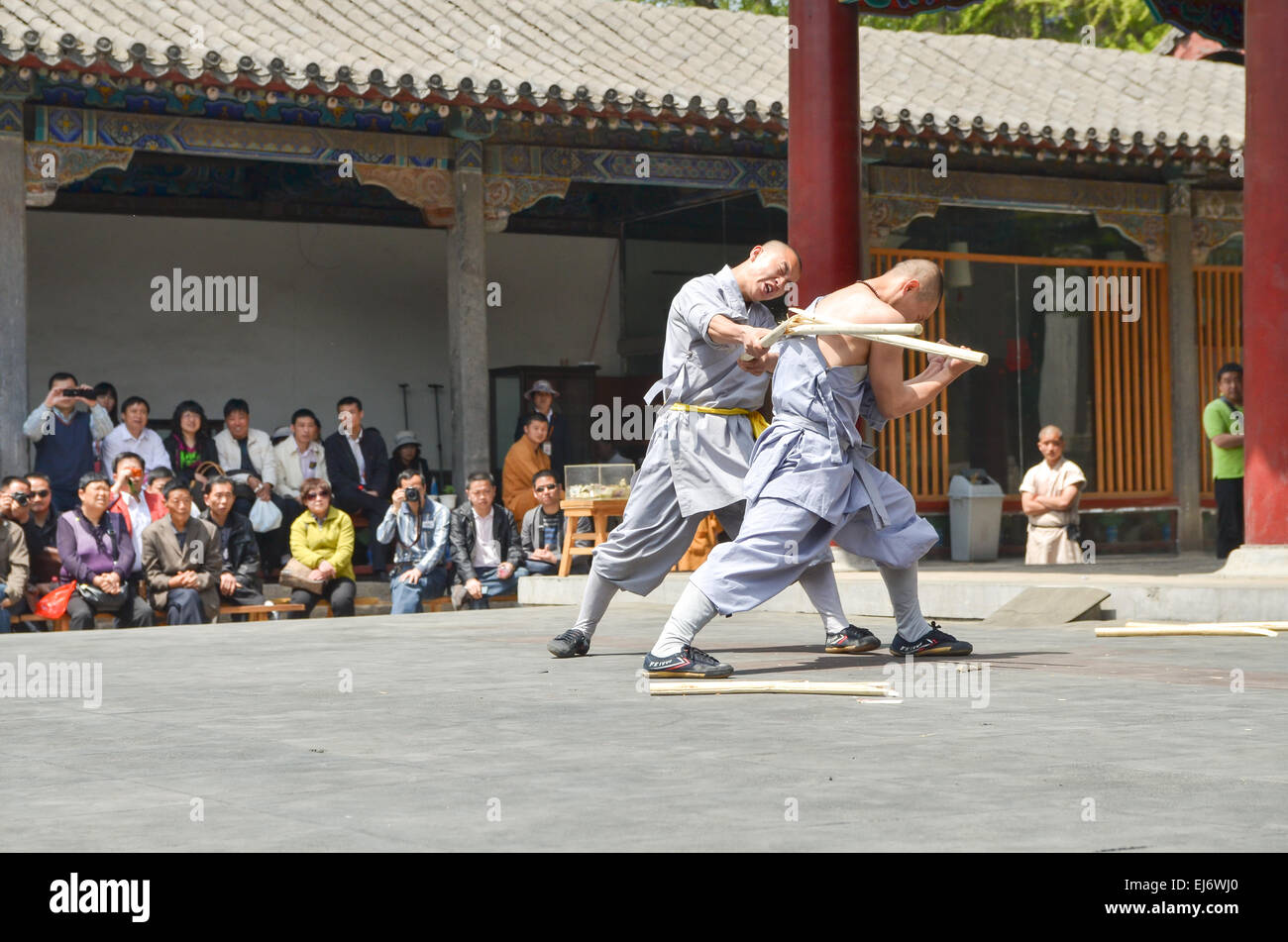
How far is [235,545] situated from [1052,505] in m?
5.86

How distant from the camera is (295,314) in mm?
16484

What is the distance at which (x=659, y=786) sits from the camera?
4.10 meters

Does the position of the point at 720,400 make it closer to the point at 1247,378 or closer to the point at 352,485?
the point at 1247,378

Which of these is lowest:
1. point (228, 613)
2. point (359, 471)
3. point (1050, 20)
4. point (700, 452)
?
point (228, 613)

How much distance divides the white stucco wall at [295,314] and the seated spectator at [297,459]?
225cm

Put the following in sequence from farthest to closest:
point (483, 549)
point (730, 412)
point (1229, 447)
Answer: point (1229, 447) → point (483, 549) → point (730, 412)

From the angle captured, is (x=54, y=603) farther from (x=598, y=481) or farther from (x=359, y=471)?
(x=598, y=481)

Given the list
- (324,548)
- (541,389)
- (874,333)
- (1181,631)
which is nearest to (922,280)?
(874,333)

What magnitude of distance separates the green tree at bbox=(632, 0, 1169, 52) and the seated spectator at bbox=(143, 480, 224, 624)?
59.2 ft

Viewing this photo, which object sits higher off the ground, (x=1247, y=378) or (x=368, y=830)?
(x=1247, y=378)

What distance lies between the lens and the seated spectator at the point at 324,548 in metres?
12.5

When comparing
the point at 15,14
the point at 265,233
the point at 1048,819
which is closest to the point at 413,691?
the point at 1048,819

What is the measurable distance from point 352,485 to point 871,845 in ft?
36.1

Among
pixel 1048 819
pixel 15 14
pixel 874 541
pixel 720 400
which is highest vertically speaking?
pixel 15 14
